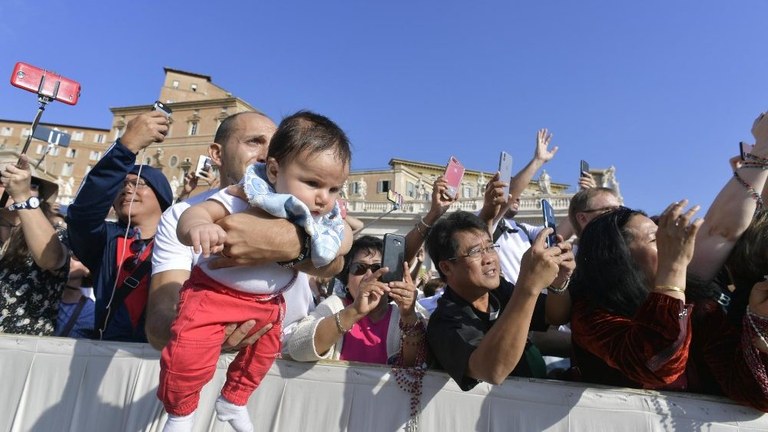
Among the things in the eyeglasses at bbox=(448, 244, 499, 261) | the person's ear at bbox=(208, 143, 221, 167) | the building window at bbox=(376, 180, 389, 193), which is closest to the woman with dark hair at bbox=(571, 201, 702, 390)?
the eyeglasses at bbox=(448, 244, 499, 261)

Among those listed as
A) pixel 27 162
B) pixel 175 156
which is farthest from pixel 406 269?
pixel 175 156

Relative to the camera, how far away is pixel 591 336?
168 cm

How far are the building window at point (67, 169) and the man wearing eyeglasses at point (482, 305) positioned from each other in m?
66.4

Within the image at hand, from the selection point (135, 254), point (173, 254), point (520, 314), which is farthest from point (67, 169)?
point (520, 314)

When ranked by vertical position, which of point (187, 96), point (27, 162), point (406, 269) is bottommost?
point (406, 269)

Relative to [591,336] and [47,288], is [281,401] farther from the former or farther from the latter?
[47,288]

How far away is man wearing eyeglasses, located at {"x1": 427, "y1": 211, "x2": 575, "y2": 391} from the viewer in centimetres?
150

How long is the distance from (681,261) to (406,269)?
42.3 inches

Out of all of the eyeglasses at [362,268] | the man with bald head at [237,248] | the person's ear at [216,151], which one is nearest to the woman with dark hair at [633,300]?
the man with bald head at [237,248]

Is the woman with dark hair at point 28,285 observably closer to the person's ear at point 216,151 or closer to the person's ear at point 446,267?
the person's ear at point 216,151

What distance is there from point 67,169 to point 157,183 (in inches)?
2641

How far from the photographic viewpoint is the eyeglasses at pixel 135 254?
2.33m

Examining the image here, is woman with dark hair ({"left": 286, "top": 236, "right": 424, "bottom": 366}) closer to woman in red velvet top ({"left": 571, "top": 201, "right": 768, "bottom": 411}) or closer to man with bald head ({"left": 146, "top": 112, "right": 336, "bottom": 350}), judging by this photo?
man with bald head ({"left": 146, "top": 112, "right": 336, "bottom": 350})

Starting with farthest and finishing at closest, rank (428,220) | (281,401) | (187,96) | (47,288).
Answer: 1. (187,96)
2. (428,220)
3. (47,288)
4. (281,401)
